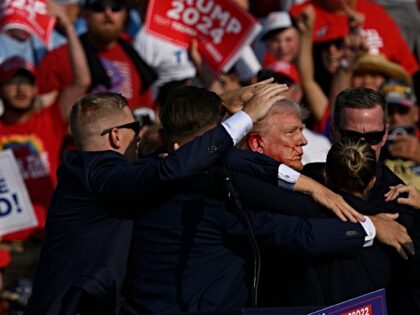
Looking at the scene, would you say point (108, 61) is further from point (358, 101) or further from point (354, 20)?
point (358, 101)

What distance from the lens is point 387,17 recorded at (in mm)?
10820

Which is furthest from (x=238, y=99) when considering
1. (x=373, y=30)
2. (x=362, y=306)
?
(x=373, y=30)

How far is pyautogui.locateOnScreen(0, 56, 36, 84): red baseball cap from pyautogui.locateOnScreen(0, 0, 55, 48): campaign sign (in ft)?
1.17

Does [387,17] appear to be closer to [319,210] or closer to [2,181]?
[2,181]

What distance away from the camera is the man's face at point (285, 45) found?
10305 millimetres

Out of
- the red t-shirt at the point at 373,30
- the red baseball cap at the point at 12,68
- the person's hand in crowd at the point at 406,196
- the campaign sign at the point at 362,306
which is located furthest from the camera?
the red t-shirt at the point at 373,30

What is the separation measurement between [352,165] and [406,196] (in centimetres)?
42

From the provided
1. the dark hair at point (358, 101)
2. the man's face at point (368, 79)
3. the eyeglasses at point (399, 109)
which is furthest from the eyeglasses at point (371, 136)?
the man's face at point (368, 79)

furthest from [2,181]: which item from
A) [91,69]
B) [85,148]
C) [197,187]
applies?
[197,187]

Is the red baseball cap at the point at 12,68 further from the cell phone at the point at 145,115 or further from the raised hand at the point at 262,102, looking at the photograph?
the raised hand at the point at 262,102

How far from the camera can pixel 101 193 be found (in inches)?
212

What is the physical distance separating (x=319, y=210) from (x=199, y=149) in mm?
690

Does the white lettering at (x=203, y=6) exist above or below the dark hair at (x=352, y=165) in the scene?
below

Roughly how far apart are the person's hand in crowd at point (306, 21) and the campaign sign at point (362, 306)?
5405 mm
